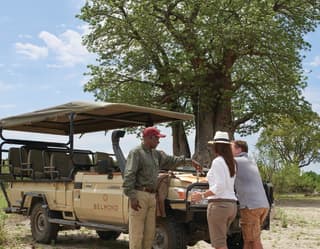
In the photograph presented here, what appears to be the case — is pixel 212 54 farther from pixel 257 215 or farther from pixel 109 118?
pixel 257 215

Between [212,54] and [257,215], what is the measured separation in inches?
690

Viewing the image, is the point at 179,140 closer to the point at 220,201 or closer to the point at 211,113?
the point at 211,113

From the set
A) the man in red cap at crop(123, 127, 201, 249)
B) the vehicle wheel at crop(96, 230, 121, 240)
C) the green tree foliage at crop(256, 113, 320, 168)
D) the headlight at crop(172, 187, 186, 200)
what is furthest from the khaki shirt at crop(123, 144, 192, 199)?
the green tree foliage at crop(256, 113, 320, 168)

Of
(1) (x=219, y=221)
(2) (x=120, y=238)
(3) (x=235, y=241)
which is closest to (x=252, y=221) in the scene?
(1) (x=219, y=221)

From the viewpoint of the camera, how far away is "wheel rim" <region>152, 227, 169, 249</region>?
859 centimetres

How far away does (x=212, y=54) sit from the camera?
2444cm

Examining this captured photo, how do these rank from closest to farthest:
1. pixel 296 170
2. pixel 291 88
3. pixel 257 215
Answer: pixel 257 215, pixel 291 88, pixel 296 170

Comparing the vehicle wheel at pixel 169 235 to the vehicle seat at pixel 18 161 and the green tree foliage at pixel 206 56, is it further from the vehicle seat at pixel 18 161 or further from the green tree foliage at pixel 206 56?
the green tree foliage at pixel 206 56

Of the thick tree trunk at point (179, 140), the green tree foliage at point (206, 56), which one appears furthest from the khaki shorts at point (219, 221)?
the thick tree trunk at point (179, 140)

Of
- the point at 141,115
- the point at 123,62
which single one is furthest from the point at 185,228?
the point at 123,62

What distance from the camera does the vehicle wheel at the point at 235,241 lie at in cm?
917

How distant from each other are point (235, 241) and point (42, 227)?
3862 mm

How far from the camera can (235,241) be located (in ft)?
30.4

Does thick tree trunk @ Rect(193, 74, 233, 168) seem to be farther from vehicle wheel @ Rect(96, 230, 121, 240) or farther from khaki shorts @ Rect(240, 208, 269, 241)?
khaki shorts @ Rect(240, 208, 269, 241)
